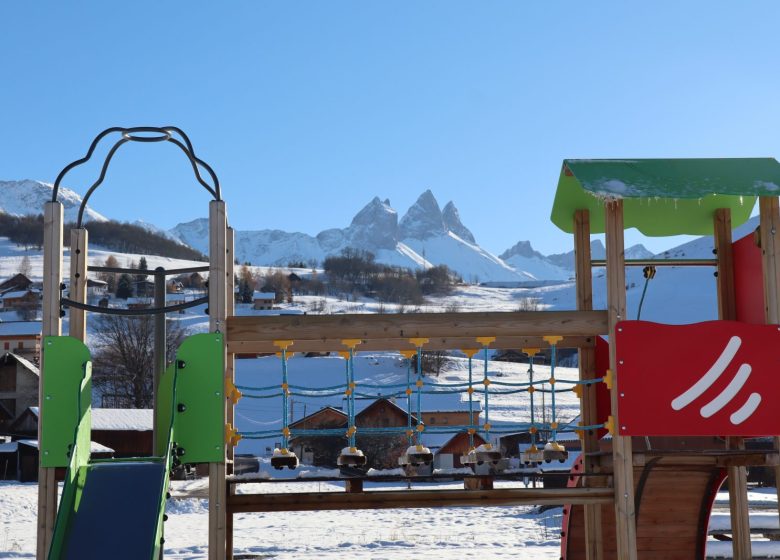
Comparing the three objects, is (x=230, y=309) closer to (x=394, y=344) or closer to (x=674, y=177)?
(x=394, y=344)

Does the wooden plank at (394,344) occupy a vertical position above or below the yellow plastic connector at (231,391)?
above

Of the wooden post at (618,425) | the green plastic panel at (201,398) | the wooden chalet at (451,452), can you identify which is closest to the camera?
the green plastic panel at (201,398)

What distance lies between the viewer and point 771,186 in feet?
22.8

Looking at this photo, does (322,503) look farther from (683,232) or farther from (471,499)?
(683,232)

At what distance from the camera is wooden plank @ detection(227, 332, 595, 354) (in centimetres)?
792

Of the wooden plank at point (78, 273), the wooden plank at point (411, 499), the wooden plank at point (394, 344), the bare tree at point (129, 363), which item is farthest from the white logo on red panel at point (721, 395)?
the bare tree at point (129, 363)

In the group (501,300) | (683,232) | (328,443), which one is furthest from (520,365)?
(501,300)

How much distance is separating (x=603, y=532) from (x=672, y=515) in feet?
2.35

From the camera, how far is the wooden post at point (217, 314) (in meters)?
6.47

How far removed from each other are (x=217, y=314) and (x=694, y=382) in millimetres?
3671

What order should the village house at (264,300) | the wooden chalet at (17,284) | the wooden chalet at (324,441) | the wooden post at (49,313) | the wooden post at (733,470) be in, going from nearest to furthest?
1. the wooden post at (49,313)
2. the wooden post at (733,470)
3. the wooden chalet at (324,441)
4. the wooden chalet at (17,284)
5. the village house at (264,300)

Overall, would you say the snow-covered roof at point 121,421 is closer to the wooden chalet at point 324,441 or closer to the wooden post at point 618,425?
the wooden chalet at point 324,441

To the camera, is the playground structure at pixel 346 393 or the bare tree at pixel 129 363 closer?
the playground structure at pixel 346 393

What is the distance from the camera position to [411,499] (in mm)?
7031
